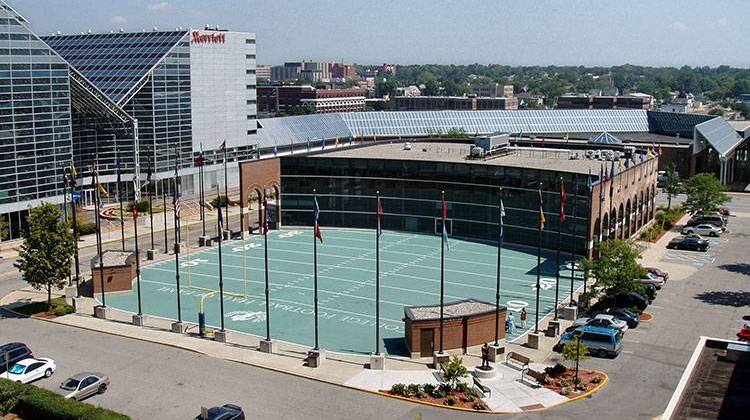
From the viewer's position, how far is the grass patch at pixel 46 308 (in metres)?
49.7

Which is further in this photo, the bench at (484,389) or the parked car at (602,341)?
the parked car at (602,341)

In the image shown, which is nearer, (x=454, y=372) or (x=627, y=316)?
(x=454, y=372)

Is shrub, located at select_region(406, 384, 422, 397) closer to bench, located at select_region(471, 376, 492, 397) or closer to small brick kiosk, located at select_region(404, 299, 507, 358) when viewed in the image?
bench, located at select_region(471, 376, 492, 397)

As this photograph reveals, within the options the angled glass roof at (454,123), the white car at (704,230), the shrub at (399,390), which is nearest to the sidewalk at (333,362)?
the shrub at (399,390)

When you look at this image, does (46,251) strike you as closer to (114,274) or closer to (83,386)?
(114,274)

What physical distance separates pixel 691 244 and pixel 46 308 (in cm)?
5012

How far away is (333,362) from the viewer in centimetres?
4066

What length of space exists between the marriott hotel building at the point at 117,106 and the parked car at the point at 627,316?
4677cm

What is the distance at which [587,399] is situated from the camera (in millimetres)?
35531

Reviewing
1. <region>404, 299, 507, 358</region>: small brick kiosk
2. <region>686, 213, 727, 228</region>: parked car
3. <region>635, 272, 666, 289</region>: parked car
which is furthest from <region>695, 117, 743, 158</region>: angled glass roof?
<region>404, 299, 507, 358</region>: small brick kiosk

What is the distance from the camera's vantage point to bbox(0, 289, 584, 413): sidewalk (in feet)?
119

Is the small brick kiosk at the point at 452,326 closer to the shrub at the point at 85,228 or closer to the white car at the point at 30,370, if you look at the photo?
the white car at the point at 30,370

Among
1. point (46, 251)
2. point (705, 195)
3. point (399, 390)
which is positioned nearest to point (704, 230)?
point (705, 195)

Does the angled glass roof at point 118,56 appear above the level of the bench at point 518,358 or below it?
above
